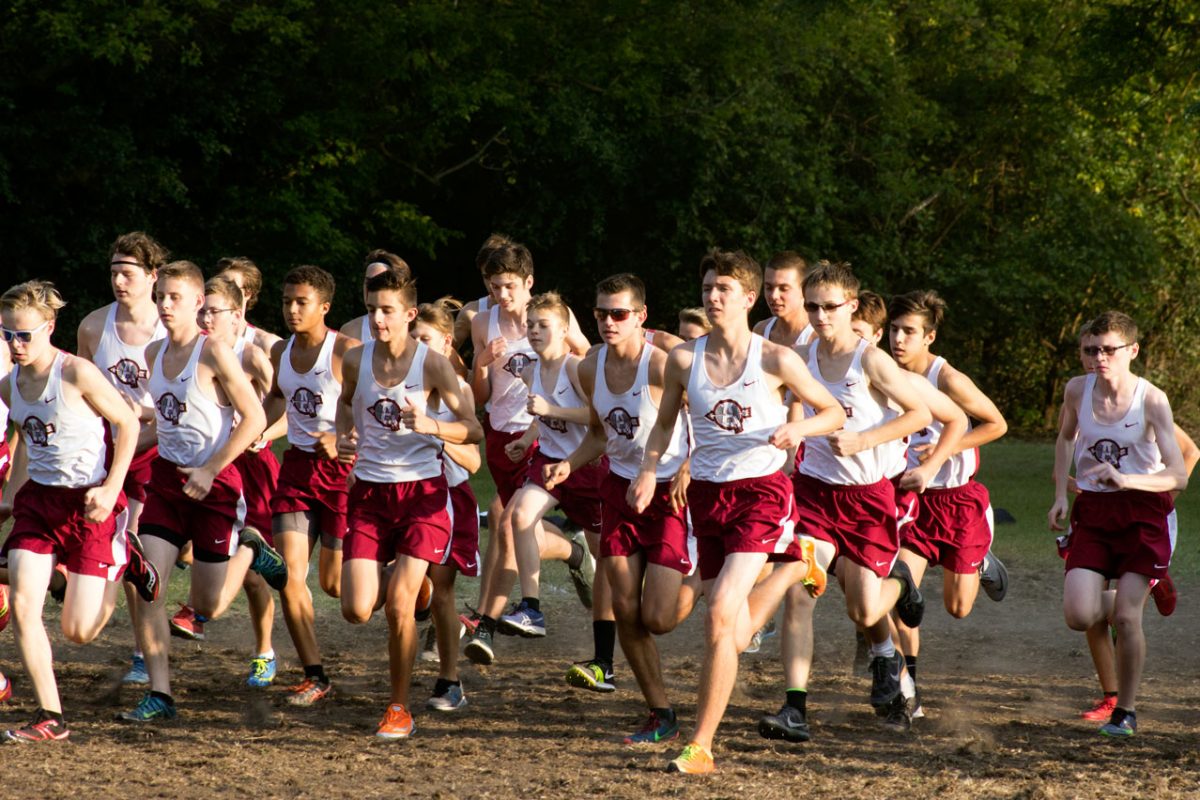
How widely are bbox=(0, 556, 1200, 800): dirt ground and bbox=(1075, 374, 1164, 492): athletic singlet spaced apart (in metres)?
1.20

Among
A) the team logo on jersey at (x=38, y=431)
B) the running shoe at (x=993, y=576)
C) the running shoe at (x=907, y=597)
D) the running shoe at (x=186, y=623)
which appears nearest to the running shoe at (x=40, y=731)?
the team logo on jersey at (x=38, y=431)

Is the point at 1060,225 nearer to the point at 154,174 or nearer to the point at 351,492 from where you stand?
the point at 154,174

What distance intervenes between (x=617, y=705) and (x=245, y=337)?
114 inches

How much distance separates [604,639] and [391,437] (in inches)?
63.2

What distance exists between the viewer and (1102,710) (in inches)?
296

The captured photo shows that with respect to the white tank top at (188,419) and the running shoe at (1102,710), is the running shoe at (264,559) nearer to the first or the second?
the white tank top at (188,419)

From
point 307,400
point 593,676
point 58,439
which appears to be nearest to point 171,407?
point 58,439

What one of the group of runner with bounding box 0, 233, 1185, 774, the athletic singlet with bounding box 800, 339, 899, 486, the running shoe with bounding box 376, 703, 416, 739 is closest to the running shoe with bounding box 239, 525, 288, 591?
the group of runner with bounding box 0, 233, 1185, 774

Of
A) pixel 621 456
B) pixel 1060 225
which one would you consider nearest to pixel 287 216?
pixel 1060 225

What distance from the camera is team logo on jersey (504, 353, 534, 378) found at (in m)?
9.41

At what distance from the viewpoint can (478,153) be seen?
89.1 ft

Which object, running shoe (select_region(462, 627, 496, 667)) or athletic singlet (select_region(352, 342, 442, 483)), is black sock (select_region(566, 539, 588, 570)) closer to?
running shoe (select_region(462, 627, 496, 667))

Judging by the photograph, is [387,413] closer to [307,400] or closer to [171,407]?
[171,407]

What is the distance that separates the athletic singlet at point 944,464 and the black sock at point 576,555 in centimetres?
214
